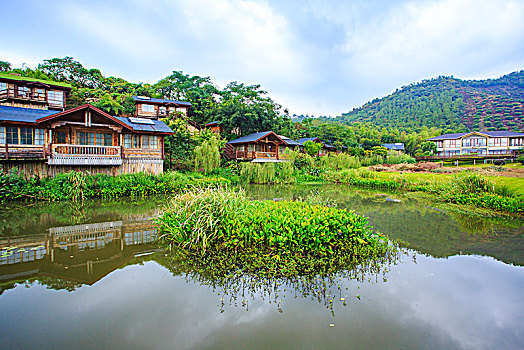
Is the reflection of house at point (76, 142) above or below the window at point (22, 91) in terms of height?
below

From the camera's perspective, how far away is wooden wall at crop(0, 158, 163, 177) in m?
14.0

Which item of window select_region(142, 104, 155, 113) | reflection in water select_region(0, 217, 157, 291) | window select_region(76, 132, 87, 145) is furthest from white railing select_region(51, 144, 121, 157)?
window select_region(142, 104, 155, 113)

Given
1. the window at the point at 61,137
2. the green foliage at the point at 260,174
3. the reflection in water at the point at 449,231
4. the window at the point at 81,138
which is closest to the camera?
the reflection in water at the point at 449,231

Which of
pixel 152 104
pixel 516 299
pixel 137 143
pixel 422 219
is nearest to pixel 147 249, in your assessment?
pixel 516 299

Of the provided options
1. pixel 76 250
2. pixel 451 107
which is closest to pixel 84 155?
pixel 76 250

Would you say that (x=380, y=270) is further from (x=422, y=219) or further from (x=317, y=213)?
(x=422, y=219)

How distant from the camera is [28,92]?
73.8 feet

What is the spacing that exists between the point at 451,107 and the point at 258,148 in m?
85.3

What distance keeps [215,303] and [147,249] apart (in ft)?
10.3

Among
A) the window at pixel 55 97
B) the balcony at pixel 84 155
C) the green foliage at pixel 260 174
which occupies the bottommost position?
the green foliage at pixel 260 174

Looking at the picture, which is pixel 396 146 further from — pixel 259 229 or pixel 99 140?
pixel 259 229

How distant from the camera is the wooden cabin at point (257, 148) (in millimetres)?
27406

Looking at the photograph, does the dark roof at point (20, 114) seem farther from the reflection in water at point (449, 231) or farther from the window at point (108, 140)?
the reflection in water at point (449, 231)

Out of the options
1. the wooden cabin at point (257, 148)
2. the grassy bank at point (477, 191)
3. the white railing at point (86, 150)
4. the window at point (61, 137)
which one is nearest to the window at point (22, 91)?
the window at point (61, 137)
